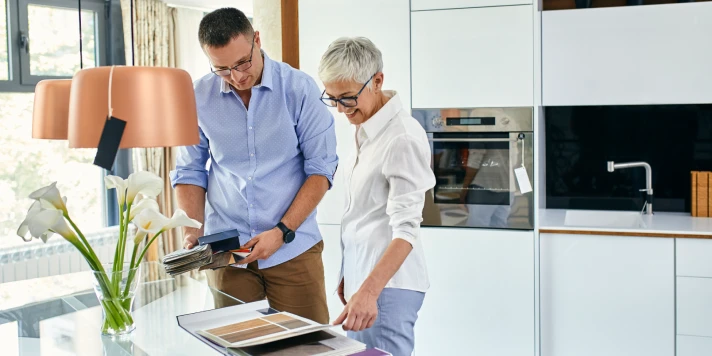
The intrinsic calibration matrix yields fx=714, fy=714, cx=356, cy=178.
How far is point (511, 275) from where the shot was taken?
139 inches

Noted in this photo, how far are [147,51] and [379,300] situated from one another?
12.5ft

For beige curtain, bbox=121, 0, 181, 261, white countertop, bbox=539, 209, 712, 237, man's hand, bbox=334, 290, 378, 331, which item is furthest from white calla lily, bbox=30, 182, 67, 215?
beige curtain, bbox=121, 0, 181, 261

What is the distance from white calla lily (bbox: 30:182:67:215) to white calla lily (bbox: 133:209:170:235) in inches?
7.3

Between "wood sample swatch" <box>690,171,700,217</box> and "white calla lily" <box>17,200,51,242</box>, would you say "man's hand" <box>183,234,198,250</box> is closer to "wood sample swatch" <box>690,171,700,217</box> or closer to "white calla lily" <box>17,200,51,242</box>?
"white calla lily" <box>17,200,51,242</box>

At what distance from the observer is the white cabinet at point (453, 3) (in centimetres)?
348

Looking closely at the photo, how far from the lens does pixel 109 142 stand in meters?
1.58

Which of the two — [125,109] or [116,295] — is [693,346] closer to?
[116,295]

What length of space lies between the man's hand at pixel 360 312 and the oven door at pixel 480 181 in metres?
1.91

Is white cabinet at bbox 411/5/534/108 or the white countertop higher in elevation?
white cabinet at bbox 411/5/534/108

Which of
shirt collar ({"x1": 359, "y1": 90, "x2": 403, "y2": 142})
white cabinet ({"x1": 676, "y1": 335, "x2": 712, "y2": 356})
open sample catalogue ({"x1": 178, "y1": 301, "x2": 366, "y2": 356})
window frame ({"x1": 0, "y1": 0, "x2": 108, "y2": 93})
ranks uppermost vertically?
window frame ({"x1": 0, "y1": 0, "x2": 108, "y2": 93})

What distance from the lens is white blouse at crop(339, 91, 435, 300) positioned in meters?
1.87

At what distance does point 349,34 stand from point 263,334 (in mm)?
2478

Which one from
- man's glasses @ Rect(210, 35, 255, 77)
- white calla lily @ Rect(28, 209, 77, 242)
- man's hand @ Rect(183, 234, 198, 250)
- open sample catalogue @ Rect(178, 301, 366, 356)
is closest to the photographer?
open sample catalogue @ Rect(178, 301, 366, 356)

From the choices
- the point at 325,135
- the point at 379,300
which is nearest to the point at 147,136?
the point at 379,300
